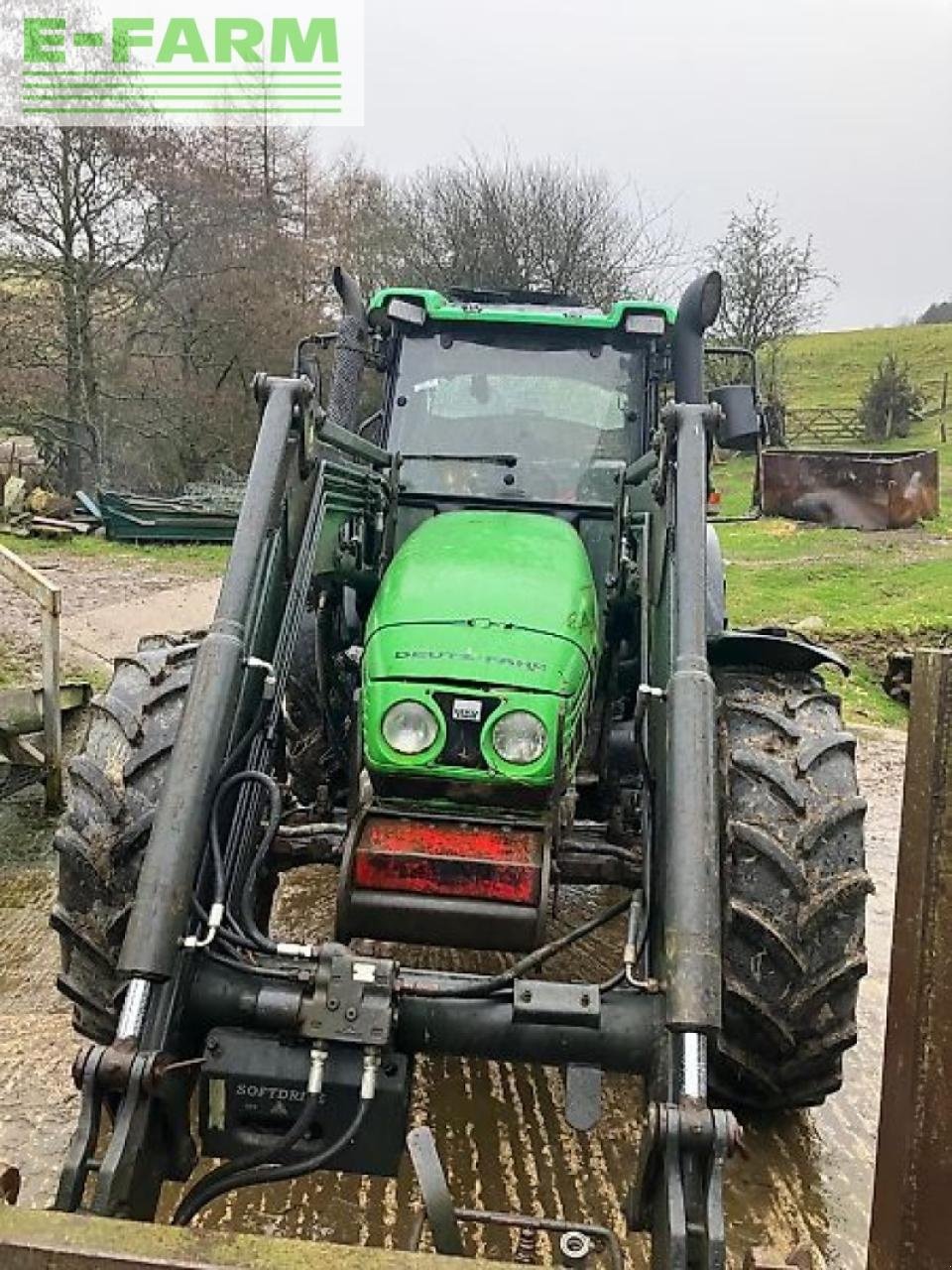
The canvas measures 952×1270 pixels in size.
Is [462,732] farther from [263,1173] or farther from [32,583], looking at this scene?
[32,583]

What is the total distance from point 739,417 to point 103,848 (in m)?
2.39

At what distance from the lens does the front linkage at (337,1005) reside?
2.42 meters

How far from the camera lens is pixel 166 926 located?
2.67 meters

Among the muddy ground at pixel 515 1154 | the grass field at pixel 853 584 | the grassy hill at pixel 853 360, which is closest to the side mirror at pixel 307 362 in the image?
the muddy ground at pixel 515 1154

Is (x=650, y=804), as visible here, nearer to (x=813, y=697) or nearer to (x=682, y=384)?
(x=813, y=697)

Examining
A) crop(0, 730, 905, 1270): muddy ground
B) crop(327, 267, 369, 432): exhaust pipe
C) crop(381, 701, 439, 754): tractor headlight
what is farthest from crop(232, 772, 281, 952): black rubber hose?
crop(327, 267, 369, 432): exhaust pipe

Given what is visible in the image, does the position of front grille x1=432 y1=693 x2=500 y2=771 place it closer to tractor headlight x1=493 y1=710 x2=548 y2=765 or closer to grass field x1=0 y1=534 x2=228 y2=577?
tractor headlight x1=493 y1=710 x2=548 y2=765

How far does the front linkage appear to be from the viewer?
2424mm

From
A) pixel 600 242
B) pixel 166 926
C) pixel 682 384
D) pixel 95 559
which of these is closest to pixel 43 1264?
pixel 166 926

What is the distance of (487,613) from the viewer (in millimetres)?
3406

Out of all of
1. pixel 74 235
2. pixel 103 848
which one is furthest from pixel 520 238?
pixel 103 848

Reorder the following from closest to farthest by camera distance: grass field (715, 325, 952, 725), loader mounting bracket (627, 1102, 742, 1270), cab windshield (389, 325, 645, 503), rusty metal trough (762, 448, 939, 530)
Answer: loader mounting bracket (627, 1102, 742, 1270) < cab windshield (389, 325, 645, 503) < grass field (715, 325, 952, 725) < rusty metal trough (762, 448, 939, 530)

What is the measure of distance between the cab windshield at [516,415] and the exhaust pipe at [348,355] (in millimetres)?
231

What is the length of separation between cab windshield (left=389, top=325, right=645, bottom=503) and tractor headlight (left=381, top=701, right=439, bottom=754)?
1.50m
